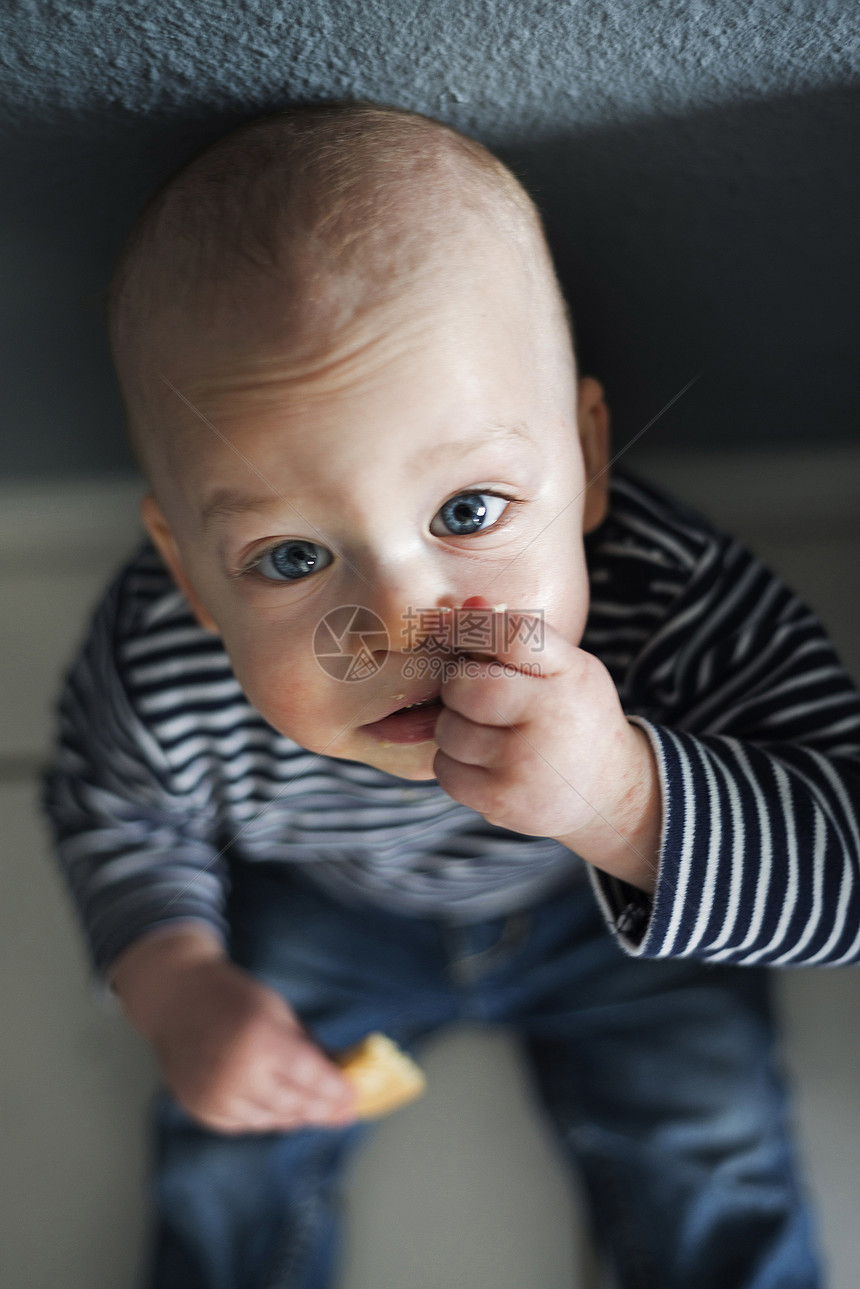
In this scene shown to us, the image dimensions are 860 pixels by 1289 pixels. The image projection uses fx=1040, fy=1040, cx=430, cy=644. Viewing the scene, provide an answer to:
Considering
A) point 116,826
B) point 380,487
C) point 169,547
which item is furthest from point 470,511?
point 116,826

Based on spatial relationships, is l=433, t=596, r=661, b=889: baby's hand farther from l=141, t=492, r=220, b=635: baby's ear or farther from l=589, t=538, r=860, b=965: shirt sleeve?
l=141, t=492, r=220, b=635: baby's ear

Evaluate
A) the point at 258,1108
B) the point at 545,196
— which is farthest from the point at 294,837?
the point at 545,196

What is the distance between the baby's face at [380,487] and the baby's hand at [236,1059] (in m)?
0.22

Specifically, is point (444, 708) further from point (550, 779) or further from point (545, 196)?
point (545, 196)

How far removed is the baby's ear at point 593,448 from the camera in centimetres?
50

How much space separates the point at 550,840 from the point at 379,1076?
19 cm

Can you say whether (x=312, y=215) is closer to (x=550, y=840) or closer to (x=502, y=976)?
(x=550, y=840)

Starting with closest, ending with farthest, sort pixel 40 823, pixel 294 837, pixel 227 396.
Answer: pixel 227 396 < pixel 294 837 < pixel 40 823

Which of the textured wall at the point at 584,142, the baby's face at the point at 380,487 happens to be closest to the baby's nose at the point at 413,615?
the baby's face at the point at 380,487

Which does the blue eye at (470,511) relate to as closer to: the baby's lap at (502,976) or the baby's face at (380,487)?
the baby's face at (380,487)

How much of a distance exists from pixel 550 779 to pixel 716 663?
6.1 inches

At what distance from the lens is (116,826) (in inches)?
25.3

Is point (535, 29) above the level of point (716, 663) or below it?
above

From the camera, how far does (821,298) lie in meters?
0.60
